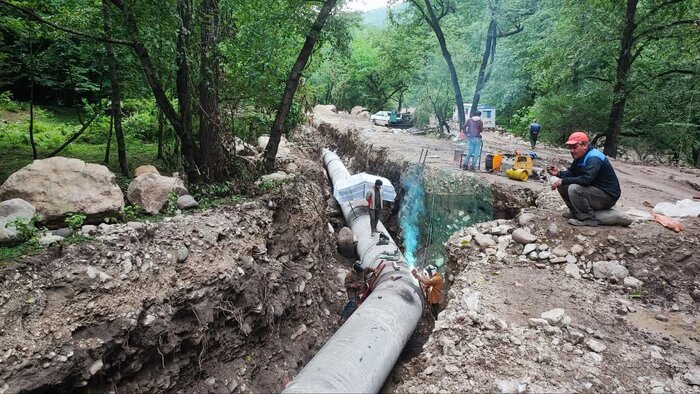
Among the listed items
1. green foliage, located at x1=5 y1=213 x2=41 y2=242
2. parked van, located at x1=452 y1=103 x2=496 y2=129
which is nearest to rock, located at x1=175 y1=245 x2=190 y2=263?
green foliage, located at x1=5 y1=213 x2=41 y2=242

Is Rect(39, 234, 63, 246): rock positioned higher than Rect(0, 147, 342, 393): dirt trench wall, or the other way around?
Rect(39, 234, 63, 246): rock

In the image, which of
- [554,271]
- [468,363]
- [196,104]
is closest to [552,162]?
[554,271]

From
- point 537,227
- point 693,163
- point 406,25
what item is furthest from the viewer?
point 406,25

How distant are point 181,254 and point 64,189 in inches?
70.7

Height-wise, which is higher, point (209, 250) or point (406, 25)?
point (406, 25)

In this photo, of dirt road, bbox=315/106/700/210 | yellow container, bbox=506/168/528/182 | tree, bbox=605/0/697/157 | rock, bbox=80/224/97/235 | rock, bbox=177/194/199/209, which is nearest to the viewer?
rock, bbox=80/224/97/235

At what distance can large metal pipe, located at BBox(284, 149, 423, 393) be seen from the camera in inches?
171

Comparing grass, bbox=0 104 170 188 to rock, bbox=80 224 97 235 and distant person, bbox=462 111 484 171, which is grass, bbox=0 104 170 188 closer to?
rock, bbox=80 224 97 235

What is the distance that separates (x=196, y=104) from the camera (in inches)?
282

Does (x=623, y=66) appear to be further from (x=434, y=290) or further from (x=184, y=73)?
(x=184, y=73)

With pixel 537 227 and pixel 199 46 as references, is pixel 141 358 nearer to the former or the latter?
pixel 199 46

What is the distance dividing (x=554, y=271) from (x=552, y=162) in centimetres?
748

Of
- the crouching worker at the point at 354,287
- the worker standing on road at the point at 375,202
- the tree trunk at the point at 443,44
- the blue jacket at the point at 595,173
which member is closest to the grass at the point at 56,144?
the crouching worker at the point at 354,287

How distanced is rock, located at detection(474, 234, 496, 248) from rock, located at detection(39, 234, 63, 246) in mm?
6424
